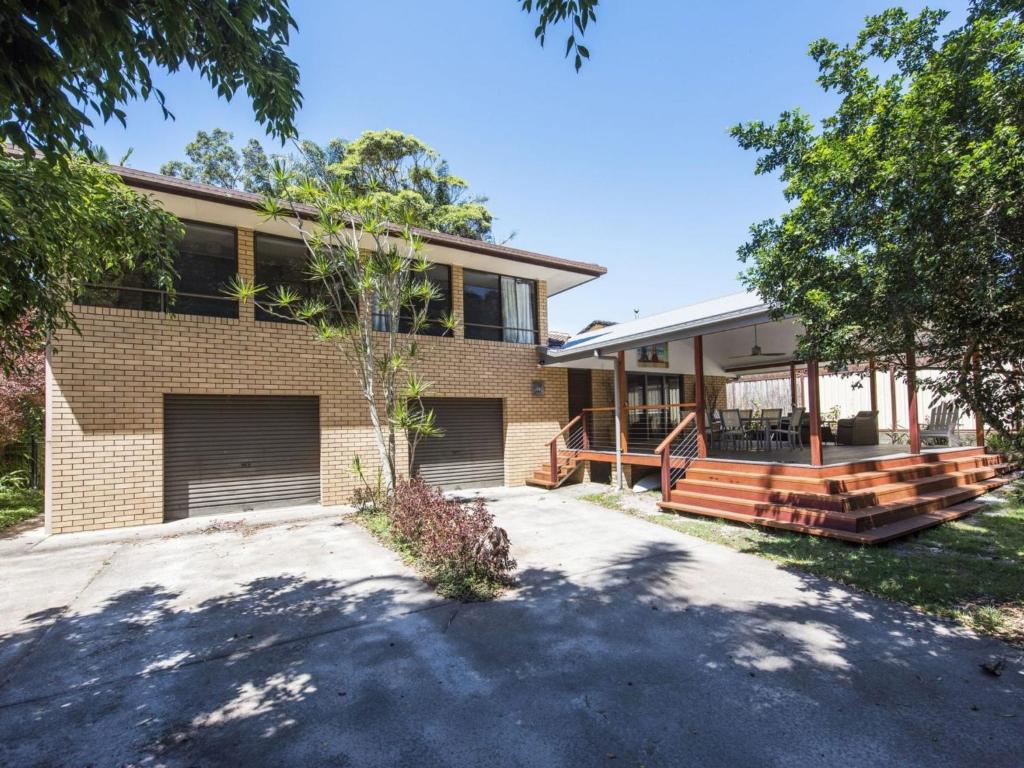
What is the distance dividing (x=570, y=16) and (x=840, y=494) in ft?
22.9

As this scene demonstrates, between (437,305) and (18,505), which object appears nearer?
(18,505)

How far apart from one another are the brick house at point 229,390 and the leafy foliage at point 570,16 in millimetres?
6888

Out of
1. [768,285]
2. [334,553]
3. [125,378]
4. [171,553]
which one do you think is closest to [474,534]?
[334,553]

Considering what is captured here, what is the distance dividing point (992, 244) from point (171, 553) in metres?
8.66

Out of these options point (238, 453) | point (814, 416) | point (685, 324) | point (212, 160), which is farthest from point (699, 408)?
point (212, 160)

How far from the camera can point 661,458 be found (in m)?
9.23

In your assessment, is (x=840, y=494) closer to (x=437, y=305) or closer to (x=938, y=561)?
(x=938, y=561)

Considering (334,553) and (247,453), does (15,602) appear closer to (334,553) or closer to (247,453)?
(334,553)

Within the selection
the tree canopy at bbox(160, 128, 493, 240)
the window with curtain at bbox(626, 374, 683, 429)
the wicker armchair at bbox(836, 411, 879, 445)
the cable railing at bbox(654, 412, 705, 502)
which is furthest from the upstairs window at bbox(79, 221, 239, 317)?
the wicker armchair at bbox(836, 411, 879, 445)

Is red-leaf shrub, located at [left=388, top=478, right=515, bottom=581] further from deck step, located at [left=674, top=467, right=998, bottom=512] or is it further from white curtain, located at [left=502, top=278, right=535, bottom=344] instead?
white curtain, located at [left=502, top=278, right=535, bottom=344]

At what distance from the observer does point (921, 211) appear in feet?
10.3

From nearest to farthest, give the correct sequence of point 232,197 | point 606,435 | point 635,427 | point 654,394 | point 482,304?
point 232,197 < point 482,304 < point 606,435 < point 635,427 < point 654,394

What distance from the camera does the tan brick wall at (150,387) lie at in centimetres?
757

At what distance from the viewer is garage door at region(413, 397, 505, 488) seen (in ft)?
36.8
